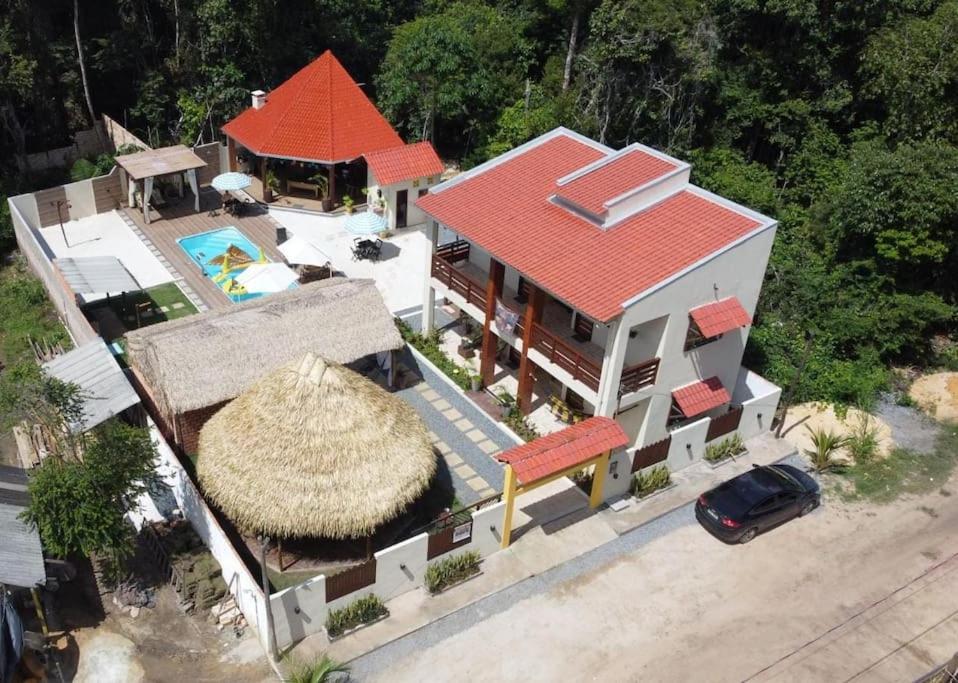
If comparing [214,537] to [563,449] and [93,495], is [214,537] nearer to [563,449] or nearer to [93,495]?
[93,495]

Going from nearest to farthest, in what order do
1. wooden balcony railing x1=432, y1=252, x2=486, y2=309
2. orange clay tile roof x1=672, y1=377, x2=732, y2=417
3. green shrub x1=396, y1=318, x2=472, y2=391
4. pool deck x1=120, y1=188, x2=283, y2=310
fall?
orange clay tile roof x1=672, y1=377, x2=732, y2=417 < wooden balcony railing x1=432, y1=252, x2=486, y2=309 < green shrub x1=396, y1=318, x2=472, y2=391 < pool deck x1=120, y1=188, x2=283, y2=310

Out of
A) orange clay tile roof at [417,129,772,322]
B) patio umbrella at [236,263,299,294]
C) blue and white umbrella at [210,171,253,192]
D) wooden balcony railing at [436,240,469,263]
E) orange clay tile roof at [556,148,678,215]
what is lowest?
patio umbrella at [236,263,299,294]

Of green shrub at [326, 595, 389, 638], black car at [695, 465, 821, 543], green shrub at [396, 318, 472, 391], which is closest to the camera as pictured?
green shrub at [326, 595, 389, 638]

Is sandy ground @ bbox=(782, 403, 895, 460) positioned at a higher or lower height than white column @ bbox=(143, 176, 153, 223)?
lower

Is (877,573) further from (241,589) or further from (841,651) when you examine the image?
(241,589)

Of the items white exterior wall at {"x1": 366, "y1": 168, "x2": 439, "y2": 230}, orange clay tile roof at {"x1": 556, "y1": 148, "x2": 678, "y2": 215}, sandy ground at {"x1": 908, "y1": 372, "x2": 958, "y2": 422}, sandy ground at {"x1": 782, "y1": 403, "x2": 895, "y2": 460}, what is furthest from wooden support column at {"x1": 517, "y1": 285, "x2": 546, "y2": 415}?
sandy ground at {"x1": 908, "y1": 372, "x2": 958, "y2": 422}

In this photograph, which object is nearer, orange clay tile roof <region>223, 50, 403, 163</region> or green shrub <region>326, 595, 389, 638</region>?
green shrub <region>326, 595, 389, 638</region>

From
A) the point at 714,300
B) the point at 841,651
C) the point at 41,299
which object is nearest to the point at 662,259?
the point at 714,300

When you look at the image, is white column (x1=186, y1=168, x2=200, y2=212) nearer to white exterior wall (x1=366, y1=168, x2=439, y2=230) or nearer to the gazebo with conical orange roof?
the gazebo with conical orange roof
